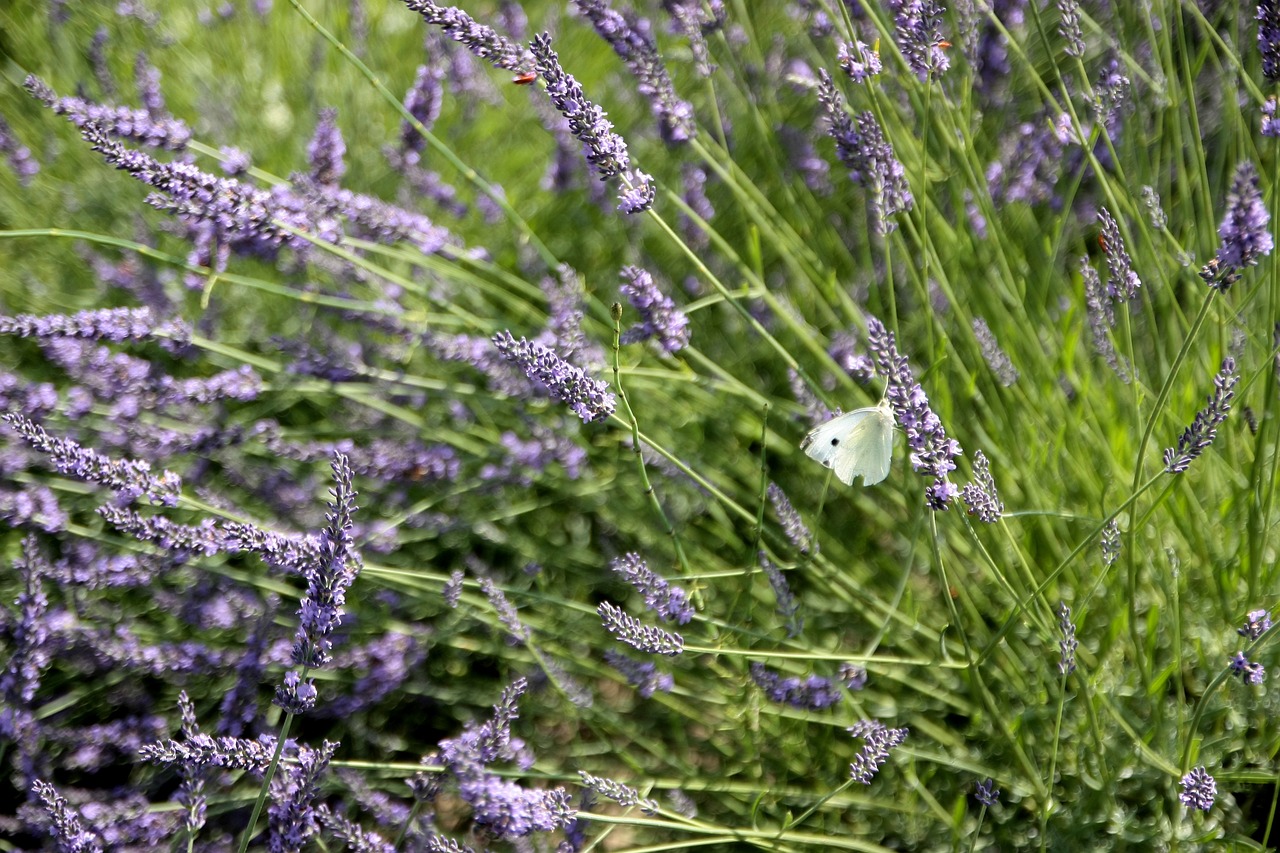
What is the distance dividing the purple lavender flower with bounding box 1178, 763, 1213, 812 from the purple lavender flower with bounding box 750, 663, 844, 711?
53cm

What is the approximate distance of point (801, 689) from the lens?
1685 mm

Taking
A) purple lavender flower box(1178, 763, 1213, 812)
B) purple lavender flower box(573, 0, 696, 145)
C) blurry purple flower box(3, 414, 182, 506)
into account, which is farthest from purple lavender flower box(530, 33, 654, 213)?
purple lavender flower box(1178, 763, 1213, 812)

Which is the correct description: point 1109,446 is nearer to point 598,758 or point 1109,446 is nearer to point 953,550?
point 953,550

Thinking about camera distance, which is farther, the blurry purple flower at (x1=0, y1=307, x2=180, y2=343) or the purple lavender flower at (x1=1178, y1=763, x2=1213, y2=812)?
the blurry purple flower at (x1=0, y1=307, x2=180, y2=343)

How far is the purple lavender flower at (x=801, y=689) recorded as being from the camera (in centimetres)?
166

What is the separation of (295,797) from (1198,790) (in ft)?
4.26

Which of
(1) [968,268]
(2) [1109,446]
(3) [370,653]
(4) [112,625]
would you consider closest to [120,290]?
(4) [112,625]

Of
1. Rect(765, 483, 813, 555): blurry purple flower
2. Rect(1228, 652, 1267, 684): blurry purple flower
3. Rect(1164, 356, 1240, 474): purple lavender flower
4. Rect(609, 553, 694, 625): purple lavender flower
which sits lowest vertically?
Rect(609, 553, 694, 625): purple lavender flower

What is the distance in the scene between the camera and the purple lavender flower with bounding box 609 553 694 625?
1493mm

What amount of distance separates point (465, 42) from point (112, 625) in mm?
1669

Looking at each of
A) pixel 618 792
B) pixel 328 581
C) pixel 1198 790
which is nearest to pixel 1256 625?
pixel 1198 790

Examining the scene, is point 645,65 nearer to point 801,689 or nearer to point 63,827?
point 801,689

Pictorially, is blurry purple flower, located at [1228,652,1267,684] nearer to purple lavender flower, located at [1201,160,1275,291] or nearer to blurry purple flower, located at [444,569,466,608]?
purple lavender flower, located at [1201,160,1275,291]

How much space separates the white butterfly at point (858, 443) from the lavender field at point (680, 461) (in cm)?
1
